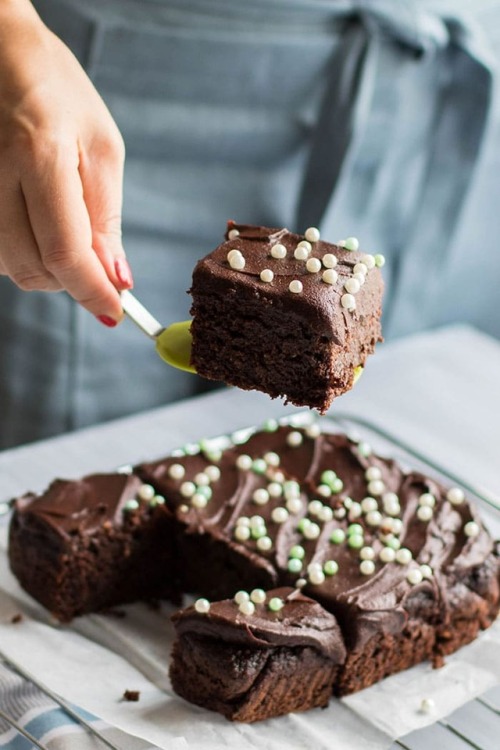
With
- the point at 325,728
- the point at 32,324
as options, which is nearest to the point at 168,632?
the point at 325,728

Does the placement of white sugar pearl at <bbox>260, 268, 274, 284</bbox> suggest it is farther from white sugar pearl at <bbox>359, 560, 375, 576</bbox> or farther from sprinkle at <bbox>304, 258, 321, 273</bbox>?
white sugar pearl at <bbox>359, 560, 375, 576</bbox>

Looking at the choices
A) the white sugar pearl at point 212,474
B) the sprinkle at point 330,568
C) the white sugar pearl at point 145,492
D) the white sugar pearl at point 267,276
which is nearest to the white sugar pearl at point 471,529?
the sprinkle at point 330,568

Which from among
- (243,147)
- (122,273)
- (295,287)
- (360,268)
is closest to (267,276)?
(295,287)

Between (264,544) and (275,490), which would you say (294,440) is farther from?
(264,544)

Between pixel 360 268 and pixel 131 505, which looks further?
pixel 131 505

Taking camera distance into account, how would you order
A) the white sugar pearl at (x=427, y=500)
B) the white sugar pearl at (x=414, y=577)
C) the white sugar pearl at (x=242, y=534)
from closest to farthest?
the white sugar pearl at (x=414, y=577)
the white sugar pearl at (x=242, y=534)
the white sugar pearl at (x=427, y=500)

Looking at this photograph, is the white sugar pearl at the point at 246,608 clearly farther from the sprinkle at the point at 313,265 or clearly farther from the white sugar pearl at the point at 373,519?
the sprinkle at the point at 313,265

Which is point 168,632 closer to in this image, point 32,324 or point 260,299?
point 260,299
